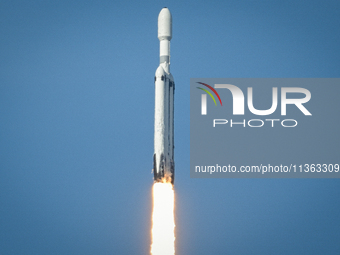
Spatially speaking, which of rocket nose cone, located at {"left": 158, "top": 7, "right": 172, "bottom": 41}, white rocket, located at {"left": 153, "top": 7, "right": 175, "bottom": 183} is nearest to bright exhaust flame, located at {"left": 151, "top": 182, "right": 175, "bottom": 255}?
white rocket, located at {"left": 153, "top": 7, "right": 175, "bottom": 183}

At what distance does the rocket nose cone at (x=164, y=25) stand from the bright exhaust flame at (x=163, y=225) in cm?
913

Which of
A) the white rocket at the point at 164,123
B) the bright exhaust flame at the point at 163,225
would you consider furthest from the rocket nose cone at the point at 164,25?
the bright exhaust flame at the point at 163,225

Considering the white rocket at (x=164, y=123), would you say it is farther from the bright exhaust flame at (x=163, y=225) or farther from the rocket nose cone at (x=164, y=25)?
the bright exhaust flame at (x=163, y=225)

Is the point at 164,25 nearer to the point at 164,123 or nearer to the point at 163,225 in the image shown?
the point at 164,123

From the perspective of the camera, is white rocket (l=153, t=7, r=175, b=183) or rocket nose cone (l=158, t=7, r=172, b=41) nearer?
white rocket (l=153, t=7, r=175, b=183)

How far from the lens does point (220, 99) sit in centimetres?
3088

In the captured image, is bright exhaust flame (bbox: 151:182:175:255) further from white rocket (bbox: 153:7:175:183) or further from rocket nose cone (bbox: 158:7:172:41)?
rocket nose cone (bbox: 158:7:172:41)

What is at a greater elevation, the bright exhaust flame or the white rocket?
the white rocket

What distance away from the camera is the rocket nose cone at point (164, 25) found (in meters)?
25.6

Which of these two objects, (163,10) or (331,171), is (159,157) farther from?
(331,171)

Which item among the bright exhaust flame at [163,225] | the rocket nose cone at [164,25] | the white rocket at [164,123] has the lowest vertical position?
the bright exhaust flame at [163,225]

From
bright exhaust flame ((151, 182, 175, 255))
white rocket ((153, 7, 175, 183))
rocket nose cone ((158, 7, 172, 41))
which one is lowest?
bright exhaust flame ((151, 182, 175, 255))

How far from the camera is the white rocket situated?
24.5 meters

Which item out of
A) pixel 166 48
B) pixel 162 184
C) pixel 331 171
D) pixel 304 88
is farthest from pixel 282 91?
pixel 162 184
